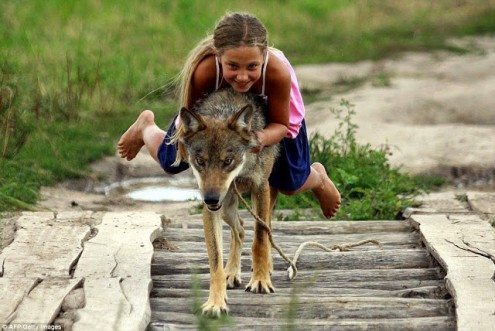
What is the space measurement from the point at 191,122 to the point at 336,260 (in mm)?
1438

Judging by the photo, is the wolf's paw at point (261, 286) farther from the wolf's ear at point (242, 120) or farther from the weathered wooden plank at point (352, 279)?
the wolf's ear at point (242, 120)

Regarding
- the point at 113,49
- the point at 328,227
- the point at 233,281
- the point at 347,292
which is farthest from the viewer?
the point at 113,49

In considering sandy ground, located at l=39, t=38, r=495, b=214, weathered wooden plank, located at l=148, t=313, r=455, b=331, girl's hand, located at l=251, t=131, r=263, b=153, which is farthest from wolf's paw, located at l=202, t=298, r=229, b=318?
sandy ground, located at l=39, t=38, r=495, b=214

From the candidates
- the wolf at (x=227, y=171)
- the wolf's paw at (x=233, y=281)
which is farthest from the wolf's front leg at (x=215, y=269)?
the wolf's paw at (x=233, y=281)

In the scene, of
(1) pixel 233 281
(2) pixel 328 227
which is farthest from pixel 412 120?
(1) pixel 233 281

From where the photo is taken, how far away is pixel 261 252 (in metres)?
6.00

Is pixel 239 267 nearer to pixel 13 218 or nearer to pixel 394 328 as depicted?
pixel 394 328

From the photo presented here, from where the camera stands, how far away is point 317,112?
1217cm

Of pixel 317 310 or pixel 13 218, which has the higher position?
pixel 317 310

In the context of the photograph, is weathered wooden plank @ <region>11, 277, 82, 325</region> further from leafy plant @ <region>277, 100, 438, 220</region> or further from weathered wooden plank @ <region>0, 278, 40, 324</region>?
leafy plant @ <region>277, 100, 438, 220</region>

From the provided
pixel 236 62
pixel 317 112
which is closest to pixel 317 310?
pixel 236 62

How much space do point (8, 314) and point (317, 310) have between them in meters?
1.52

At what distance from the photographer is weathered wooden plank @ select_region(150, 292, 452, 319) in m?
5.48

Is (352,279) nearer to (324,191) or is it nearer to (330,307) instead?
(330,307)
